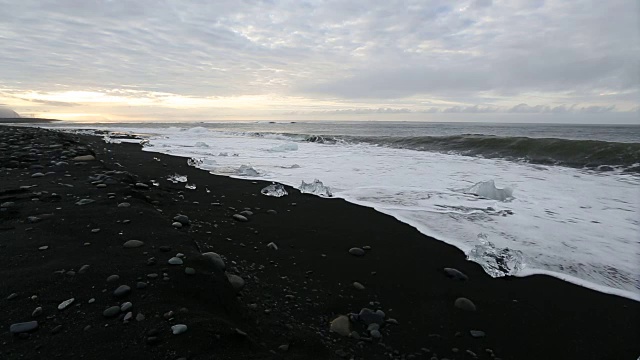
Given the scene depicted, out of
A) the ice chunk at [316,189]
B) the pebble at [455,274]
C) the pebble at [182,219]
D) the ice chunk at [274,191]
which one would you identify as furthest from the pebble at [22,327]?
the ice chunk at [316,189]

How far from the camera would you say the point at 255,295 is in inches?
96.6

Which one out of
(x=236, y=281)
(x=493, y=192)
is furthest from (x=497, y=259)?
(x=493, y=192)

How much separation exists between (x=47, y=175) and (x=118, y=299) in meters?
3.89

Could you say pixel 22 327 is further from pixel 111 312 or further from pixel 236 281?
pixel 236 281

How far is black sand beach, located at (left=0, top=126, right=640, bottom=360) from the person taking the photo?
177 cm

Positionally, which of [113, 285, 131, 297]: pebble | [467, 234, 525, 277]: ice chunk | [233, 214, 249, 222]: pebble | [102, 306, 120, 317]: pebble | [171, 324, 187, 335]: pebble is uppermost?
[113, 285, 131, 297]: pebble

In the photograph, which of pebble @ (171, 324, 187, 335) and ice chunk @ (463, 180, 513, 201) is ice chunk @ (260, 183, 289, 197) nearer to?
ice chunk @ (463, 180, 513, 201)

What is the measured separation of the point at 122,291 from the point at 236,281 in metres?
0.76

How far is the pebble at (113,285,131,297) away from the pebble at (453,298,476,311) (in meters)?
2.28

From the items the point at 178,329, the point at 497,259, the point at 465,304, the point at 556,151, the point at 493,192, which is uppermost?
the point at 556,151

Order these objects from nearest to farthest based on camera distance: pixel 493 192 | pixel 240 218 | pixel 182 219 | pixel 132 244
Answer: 1. pixel 132 244
2. pixel 182 219
3. pixel 240 218
4. pixel 493 192

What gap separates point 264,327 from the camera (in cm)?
208

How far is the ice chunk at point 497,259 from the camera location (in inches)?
121

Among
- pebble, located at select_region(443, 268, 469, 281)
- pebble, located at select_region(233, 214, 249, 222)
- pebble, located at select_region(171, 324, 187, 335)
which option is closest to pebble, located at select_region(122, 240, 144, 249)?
pebble, located at select_region(171, 324, 187, 335)
